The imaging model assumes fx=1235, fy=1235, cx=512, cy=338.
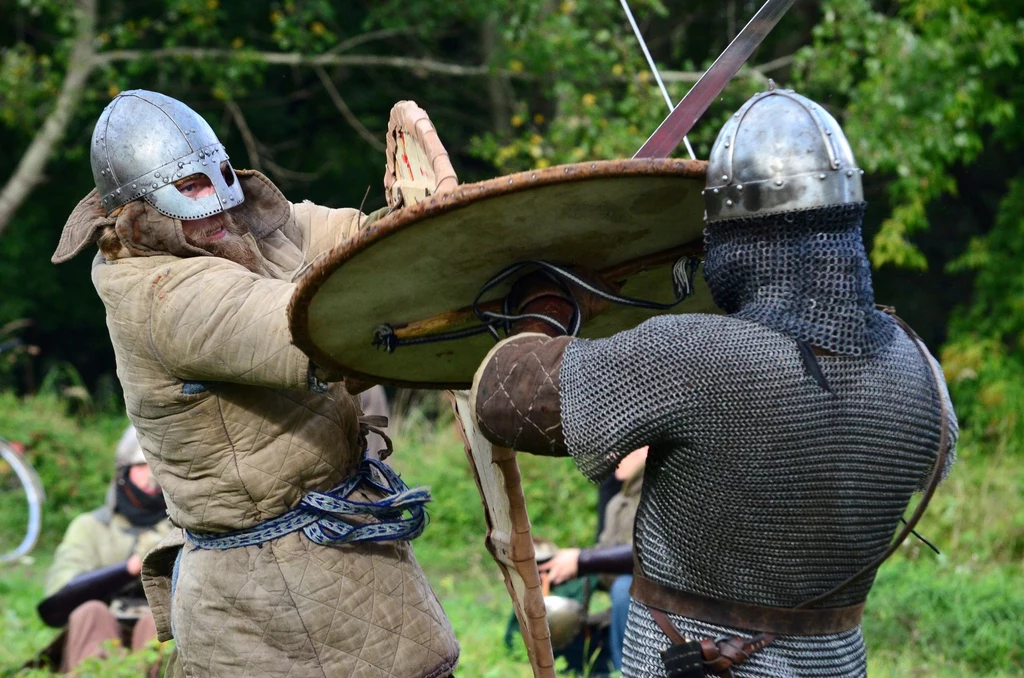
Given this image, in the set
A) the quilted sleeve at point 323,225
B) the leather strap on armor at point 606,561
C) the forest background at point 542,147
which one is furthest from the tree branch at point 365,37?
the quilted sleeve at point 323,225

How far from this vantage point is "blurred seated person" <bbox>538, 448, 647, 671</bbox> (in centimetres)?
509

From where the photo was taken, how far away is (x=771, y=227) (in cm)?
212

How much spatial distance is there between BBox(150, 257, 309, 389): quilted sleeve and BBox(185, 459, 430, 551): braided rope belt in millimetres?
374

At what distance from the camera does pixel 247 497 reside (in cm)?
272

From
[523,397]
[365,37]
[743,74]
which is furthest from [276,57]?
[523,397]

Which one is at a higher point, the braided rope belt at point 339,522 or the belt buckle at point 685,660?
the braided rope belt at point 339,522

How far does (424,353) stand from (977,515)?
18.0 ft

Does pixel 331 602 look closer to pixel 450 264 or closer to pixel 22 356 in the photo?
pixel 450 264

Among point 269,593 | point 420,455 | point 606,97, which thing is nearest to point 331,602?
point 269,593

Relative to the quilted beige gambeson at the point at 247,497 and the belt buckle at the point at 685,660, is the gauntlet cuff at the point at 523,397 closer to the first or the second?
the belt buckle at the point at 685,660

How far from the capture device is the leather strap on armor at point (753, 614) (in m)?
2.19

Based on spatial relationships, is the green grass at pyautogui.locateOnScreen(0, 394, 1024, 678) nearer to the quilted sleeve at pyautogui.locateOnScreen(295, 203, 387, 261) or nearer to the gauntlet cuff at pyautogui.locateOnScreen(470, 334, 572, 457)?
the quilted sleeve at pyautogui.locateOnScreen(295, 203, 387, 261)

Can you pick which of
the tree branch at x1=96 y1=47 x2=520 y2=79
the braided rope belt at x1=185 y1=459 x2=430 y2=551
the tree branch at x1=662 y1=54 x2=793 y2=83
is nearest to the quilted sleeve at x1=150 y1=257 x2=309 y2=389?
the braided rope belt at x1=185 y1=459 x2=430 y2=551

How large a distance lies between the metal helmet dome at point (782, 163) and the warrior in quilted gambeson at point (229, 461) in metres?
0.98
